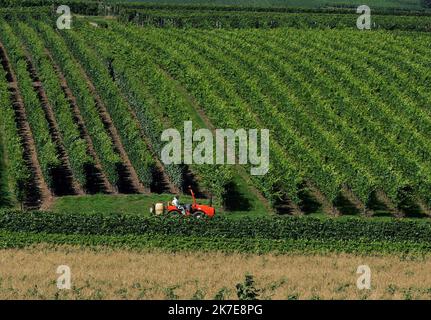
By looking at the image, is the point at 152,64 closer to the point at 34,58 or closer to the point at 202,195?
the point at 34,58

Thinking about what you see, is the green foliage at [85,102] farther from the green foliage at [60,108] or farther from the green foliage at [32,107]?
the green foliage at [32,107]

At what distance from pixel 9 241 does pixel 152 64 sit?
151 ft

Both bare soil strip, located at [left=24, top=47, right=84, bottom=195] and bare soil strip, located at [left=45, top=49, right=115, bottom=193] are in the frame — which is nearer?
bare soil strip, located at [left=24, top=47, right=84, bottom=195]

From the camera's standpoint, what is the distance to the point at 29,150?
68.1 m

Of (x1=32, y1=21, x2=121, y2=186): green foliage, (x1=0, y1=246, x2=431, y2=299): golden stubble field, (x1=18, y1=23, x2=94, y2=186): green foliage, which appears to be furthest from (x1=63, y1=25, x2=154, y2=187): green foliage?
(x1=0, y1=246, x2=431, y2=299): golden stubble field

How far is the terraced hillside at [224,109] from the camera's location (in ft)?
196

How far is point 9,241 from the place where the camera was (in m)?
49.2

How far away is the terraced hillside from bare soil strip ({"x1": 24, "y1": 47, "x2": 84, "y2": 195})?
148 millimetres

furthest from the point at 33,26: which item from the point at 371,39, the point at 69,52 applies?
the point at 371,39

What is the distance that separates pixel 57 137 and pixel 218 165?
1723cm

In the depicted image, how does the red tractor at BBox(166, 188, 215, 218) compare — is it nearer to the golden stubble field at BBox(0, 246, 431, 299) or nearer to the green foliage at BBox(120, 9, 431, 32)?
the golden stubble field at BBox(0, 246, 431, 299)

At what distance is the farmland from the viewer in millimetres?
48875

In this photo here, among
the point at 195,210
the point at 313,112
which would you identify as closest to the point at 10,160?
the point at 195,210

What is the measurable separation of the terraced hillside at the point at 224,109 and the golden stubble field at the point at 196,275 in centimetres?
1033
